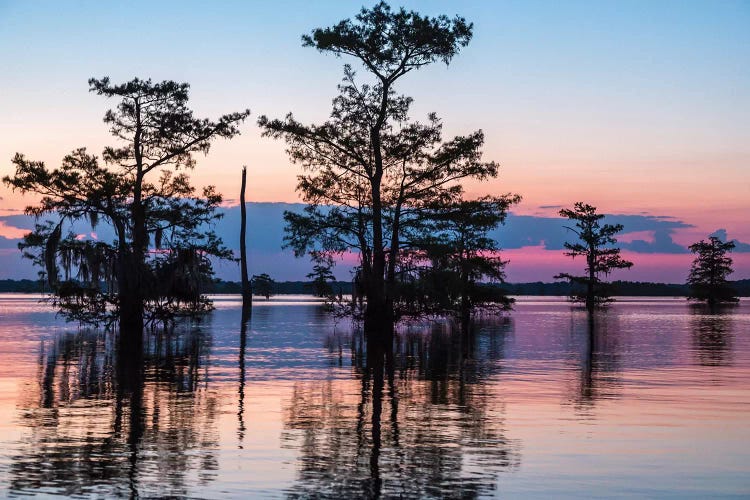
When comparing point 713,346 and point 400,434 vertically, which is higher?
point 713,346

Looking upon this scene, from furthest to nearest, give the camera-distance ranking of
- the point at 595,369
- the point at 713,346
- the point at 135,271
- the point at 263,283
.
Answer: the point at 263,283, the point at 135,271, the point at 713,346, the point at 595,369

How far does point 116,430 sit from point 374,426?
360cm

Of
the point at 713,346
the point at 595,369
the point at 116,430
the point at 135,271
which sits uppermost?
the point at 135,271

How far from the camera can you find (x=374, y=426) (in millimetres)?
14602

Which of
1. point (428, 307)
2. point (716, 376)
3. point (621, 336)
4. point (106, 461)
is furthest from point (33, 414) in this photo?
point (621, 336)

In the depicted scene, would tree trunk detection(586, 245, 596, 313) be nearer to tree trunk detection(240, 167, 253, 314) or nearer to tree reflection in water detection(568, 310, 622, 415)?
tree trunk detection(240, 167, 253, 314)

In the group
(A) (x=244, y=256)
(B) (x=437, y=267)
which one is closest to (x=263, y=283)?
(A) (x=244, y=256)

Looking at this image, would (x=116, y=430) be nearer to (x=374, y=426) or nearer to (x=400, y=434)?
(x=374, y=426)

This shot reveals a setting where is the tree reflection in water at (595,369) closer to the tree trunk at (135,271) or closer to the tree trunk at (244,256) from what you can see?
the tree trunk at (135,271)

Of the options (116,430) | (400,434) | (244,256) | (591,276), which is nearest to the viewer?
(400,434)

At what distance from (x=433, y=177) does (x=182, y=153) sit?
9.96 metres

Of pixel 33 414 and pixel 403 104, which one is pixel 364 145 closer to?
pixel 403 104

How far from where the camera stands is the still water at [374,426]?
34.8 feet

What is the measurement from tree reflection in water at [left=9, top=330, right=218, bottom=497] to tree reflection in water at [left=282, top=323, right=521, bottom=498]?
53.0 inches
